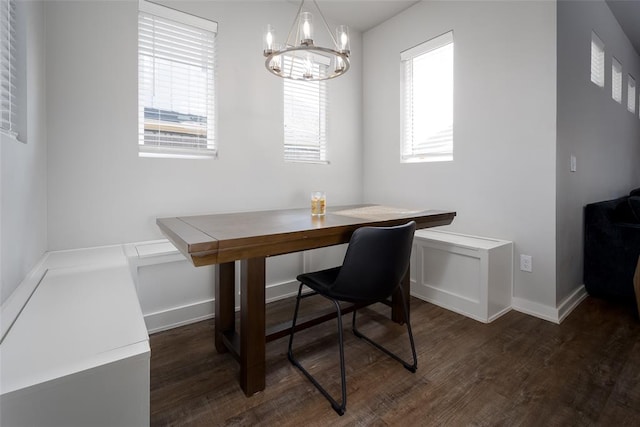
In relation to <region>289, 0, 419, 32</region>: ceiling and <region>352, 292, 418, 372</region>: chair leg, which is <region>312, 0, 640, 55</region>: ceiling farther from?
<region>352, 292, 418, 372</region>: chair leg

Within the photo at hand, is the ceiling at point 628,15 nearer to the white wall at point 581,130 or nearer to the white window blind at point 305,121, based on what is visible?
the white wall at point 581,130

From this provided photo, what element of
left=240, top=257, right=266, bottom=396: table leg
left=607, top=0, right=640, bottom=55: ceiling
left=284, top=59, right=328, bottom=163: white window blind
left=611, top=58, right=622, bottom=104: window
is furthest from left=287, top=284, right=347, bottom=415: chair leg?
left=607, top=0, right=640, bottom=55: ceiling

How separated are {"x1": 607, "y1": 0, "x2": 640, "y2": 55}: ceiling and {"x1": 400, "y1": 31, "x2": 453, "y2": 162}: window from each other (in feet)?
6.47

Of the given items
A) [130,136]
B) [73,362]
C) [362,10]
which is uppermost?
[362,10]

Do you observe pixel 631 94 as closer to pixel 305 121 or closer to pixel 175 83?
pixel 305 121

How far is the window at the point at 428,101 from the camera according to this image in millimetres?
2877

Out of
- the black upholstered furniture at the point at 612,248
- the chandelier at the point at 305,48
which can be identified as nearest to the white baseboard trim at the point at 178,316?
the chandelier at the point at 305,48

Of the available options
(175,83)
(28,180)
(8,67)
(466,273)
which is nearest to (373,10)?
(175,83)

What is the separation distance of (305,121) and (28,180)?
2.21m

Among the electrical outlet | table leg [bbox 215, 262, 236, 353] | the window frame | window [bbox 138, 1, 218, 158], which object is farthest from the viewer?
the window frame

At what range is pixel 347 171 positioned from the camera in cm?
350

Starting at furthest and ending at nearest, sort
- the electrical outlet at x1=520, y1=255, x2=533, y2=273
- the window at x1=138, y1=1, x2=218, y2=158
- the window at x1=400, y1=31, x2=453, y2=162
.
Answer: the window at x1=400, y1=31, x2=453, y2=162 < the electrical outlet at x1=520, y1=255, x2=533, y2=273 < the window at x1=138, y1=1, x2=218, y2=158

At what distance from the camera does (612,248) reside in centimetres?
256

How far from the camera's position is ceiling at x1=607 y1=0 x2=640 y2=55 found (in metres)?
3.19
